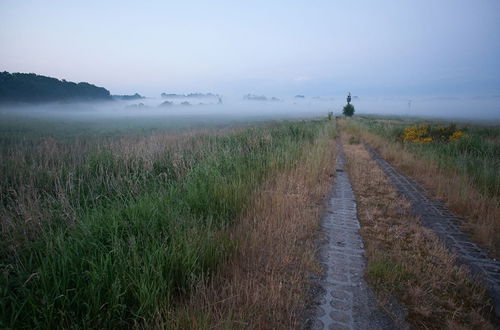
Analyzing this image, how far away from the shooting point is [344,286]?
9.73ft

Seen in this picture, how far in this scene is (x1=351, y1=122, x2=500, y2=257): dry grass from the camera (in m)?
4.30

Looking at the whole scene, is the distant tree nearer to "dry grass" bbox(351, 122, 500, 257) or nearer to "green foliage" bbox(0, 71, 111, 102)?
"dry grass" bbox(351, 122, 500, 257)

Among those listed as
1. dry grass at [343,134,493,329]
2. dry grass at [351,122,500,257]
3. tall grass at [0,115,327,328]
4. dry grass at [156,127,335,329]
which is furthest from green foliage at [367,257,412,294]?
dry grass at [351,122,500,257]

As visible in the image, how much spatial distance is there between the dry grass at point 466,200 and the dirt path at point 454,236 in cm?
20

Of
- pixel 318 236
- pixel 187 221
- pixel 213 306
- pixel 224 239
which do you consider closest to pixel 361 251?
pixel 318 236

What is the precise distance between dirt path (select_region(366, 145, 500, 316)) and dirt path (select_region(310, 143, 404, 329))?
1.40 m

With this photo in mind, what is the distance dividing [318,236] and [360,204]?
7.73ft

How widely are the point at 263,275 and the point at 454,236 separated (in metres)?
3.93

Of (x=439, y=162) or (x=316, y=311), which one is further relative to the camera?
(x=439, y=162)

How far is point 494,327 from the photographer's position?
7.88ft

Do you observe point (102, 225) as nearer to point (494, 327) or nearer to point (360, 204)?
point (494, 327)

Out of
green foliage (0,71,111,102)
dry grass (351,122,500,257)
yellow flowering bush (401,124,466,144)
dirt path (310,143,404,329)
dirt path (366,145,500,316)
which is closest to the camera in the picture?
dirt path (310,143,404,329)

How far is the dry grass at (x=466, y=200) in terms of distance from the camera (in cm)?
430

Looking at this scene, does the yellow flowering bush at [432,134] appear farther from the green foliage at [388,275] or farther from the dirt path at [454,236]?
the green foliage at [388,275]
